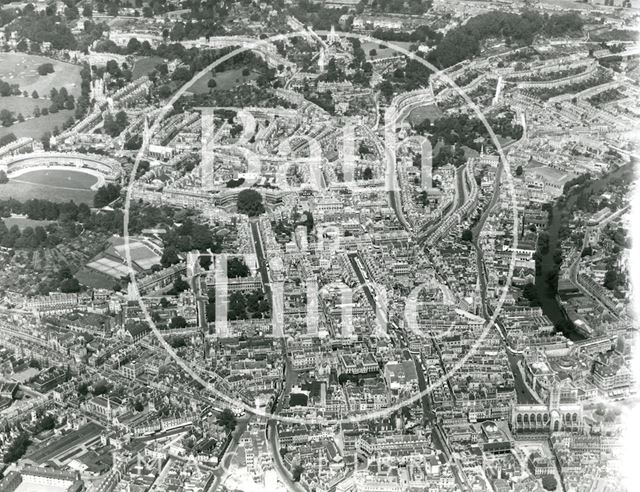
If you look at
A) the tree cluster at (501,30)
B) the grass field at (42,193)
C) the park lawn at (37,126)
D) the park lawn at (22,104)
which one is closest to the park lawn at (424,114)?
the tree cluster at (501,30)

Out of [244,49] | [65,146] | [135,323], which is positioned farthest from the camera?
[244,49]

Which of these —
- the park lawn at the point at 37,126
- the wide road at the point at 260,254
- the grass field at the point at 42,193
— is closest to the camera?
the wide road at the point at 260,254

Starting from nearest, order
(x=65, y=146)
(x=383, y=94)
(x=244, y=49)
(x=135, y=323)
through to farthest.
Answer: (x=135, y=323) < (x=65, y=146) < (x=383, y=94) < (x=244, y=49)

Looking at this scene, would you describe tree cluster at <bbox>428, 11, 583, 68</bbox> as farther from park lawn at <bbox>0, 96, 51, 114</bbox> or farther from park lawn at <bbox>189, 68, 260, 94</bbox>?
park lawn at <bbox>0, 96, 51, 114</bbox>

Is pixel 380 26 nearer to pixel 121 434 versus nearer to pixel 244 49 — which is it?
pixel 244 49

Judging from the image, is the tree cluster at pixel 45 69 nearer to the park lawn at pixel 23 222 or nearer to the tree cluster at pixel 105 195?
the tree cluster at pixel 105 195

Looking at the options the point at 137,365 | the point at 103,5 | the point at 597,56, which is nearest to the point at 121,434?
the point at 137,365

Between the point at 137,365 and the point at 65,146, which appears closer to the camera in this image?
the point at 137,365
